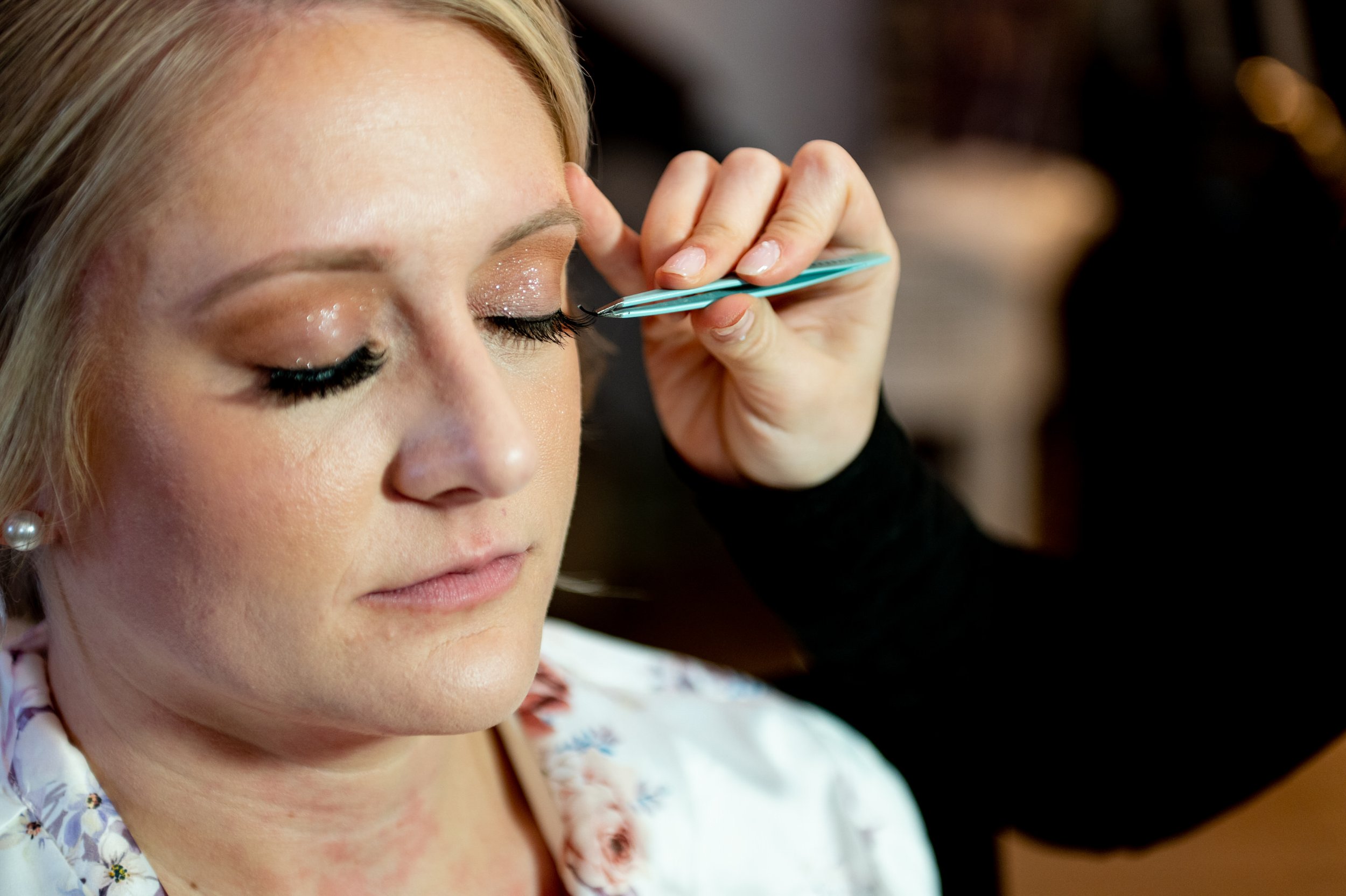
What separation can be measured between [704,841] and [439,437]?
50 centimetres

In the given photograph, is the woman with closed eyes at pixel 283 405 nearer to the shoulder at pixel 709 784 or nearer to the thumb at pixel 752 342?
the thumb at pixel 752 342

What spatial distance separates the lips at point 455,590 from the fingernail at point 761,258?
27 centimetres

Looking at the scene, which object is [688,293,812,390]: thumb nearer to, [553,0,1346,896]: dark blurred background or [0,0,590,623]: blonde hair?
[0,0,590,623]: blonde hair

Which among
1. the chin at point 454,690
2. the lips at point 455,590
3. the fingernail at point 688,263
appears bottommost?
the chin at point 454,690

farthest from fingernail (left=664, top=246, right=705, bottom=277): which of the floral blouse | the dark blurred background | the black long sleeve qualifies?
the dark blurred background

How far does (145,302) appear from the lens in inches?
23.5

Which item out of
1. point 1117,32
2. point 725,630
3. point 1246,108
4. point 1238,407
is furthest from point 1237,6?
point 725,630

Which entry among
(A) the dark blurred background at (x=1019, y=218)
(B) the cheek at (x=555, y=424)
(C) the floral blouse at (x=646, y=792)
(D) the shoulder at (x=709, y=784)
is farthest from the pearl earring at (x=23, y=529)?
(A) the dark blurred background at (x=1019, y=218)

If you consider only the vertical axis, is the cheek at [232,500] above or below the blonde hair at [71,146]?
below

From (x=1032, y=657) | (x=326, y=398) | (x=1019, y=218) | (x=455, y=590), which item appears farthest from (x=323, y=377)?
(x=1019, y=218)

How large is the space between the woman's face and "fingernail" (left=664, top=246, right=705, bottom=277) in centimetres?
11

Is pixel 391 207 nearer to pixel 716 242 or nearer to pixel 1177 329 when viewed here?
pixel 716 242

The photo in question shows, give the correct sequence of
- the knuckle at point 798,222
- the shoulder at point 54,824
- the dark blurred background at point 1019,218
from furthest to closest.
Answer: the dark blurred background at point 1019,218, the knuckle at point 798,222, the shoulder at point 54,824

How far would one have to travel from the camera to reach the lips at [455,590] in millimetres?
635
